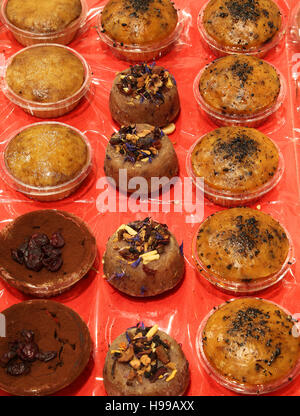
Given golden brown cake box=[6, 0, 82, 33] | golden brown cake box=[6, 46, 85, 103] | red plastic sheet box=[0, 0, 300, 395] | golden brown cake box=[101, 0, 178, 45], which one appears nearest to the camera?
red plastic sheet box=[0, 0, 300, 395]

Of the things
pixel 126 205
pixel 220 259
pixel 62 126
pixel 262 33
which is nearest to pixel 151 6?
pixel 262 33

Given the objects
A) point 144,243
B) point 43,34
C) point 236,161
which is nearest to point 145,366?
point 144,243

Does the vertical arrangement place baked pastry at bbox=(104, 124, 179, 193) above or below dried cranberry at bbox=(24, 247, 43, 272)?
above

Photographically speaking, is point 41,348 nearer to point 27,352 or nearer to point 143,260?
point 27,352

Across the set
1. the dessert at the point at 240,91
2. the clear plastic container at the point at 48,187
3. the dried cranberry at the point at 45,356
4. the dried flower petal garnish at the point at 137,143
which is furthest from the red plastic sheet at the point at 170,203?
the dried flower petal garnish at the point at 137,143

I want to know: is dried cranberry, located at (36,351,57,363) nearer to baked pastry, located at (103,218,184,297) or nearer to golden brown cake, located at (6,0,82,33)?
baked pastry, located at (103,218,184,297)

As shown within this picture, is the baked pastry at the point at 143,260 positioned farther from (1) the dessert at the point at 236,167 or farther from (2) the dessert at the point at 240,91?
(2) the dessert at the point at 240,91

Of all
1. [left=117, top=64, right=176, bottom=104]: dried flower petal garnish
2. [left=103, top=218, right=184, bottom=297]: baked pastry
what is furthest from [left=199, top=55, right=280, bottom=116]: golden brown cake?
[left=103, top=218, right=184, bottom=297]: baked pastry
